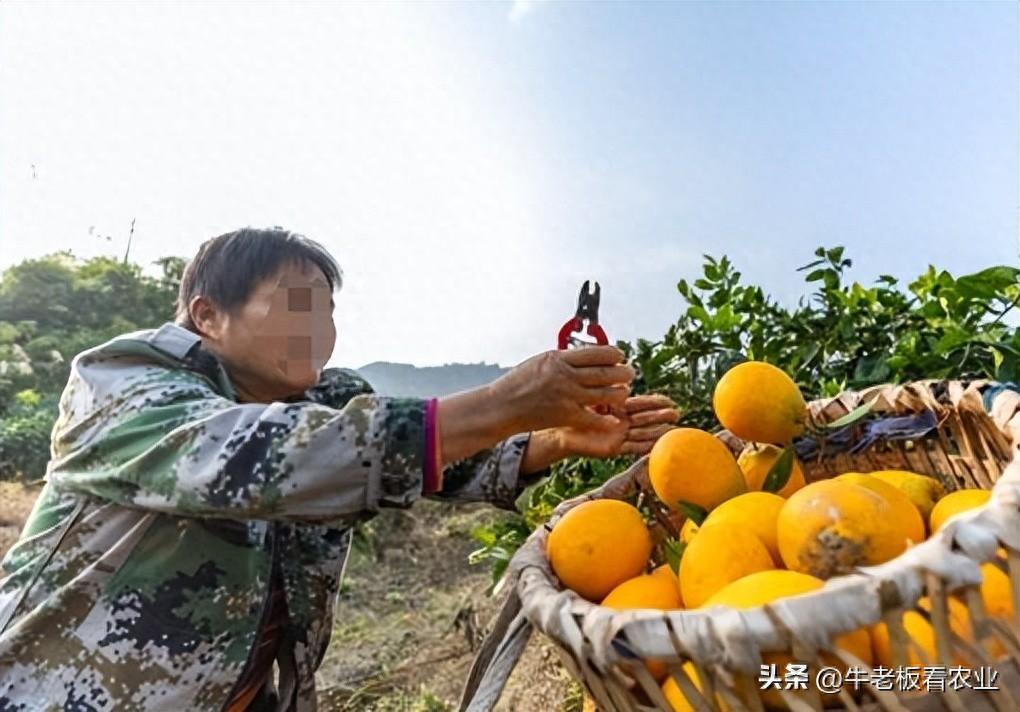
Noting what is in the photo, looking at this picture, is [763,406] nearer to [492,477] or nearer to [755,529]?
[755,529]

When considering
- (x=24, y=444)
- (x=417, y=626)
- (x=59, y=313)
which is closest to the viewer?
(x=417, y=626)

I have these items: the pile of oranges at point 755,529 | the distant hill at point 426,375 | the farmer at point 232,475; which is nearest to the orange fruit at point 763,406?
the pile of oranges at point 755,529

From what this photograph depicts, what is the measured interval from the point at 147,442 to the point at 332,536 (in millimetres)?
537

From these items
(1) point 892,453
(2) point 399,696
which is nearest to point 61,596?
(1) point 892,453

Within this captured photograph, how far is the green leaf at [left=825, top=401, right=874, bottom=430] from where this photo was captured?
104 centimetres

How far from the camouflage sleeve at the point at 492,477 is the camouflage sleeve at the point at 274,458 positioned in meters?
0.50

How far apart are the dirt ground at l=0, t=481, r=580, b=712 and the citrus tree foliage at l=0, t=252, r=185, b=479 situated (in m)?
3.72

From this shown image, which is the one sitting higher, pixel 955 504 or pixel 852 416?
pixel 852 416

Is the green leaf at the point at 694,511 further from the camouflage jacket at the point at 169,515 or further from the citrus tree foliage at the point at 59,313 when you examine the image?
the citrus tree foliage at the point at 59,313

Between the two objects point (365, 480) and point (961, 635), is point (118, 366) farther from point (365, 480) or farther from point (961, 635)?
point (961, 635)

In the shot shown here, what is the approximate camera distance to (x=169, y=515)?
111 cm

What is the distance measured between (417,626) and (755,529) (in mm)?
3464

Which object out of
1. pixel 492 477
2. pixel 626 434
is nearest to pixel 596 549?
pixel 626 434

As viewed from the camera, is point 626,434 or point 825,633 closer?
point 825,633
